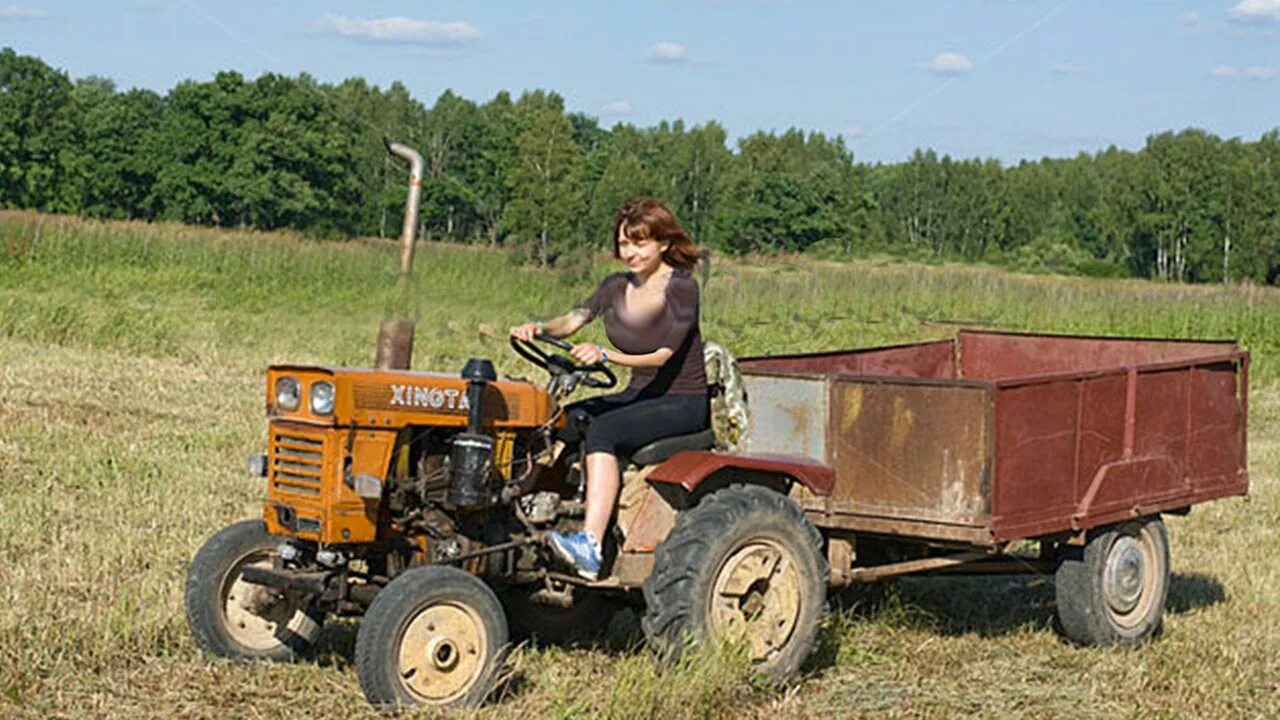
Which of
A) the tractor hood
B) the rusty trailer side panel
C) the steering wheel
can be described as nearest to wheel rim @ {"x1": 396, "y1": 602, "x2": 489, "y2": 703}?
the tractor hood

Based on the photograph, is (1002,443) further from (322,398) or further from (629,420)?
(322,398)

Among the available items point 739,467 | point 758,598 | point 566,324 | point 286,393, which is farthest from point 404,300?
point 758,598

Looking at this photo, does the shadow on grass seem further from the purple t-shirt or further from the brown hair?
the brown hair

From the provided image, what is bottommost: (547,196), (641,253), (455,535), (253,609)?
(253,609)

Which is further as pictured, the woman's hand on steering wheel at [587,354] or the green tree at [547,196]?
the green tree at [547,196]

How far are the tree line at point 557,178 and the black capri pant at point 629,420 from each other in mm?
26788

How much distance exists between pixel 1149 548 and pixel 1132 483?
480 millimetres

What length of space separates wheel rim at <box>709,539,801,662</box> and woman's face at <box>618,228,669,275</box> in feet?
3.67

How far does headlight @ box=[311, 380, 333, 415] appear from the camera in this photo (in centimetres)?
577

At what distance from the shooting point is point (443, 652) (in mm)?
5793

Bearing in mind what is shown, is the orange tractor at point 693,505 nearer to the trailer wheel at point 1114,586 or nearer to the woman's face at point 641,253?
Answer: the trailer wheel at point 1114,586

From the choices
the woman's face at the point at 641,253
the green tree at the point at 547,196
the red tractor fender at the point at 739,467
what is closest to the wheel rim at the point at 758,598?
the red tractor fender at the point at 739,467

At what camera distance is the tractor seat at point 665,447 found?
647cm

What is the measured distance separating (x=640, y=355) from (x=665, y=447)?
1.26 feet
